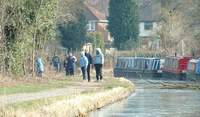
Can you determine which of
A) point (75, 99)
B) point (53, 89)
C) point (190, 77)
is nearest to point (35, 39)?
point (53, 89)

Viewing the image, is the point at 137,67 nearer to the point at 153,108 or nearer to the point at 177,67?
the point at 177,67

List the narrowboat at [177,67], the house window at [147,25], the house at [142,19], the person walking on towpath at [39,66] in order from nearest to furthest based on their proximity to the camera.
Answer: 1. the person walking on towpath at [39,66]
2. the narrowboat at [177,67]
3. the house at [142,19]
4. the house window at [147,25]

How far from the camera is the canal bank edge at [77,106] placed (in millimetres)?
21703

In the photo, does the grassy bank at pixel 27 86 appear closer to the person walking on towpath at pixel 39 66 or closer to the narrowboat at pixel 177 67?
the person walking on towpath at pixel 39 66

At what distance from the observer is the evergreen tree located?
336 feet

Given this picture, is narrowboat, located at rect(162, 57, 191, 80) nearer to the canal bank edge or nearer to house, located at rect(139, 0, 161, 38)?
the canal bank edge

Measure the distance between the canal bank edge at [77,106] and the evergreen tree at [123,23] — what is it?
68.2 meters

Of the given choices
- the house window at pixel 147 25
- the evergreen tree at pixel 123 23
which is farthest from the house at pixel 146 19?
the evergreen tree at pixel 123 23

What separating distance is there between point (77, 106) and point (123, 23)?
256 feet

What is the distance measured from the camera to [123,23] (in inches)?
4053

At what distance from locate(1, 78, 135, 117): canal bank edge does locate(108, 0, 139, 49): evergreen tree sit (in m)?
68.2

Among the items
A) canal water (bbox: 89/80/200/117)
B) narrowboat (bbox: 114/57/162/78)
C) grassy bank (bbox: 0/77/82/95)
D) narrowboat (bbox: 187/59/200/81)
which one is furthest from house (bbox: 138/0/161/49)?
canal water (bbox: 89/80/200/117)

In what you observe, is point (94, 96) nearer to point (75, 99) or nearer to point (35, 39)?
point (75, 99)

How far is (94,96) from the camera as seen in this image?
1150 inches
